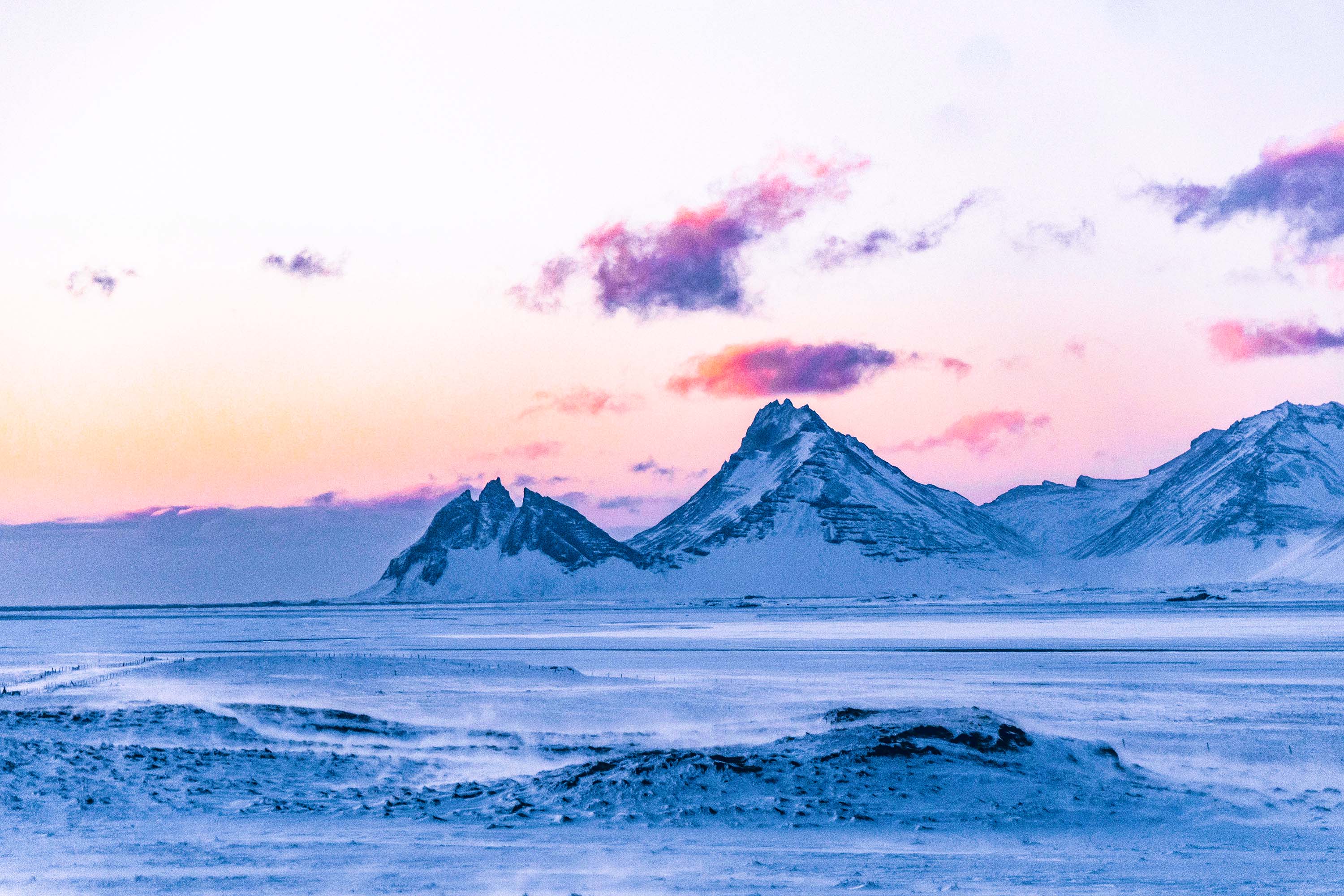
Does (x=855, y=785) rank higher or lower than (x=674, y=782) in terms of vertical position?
lower

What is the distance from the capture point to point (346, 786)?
60.7 ft

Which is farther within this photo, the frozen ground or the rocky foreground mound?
the rocky foreground mound

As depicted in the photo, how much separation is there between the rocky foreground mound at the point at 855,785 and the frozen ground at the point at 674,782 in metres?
0.05

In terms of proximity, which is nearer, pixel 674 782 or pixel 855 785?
pixel 855 785

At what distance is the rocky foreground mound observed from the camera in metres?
15.5

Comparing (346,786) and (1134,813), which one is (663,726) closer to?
(346,786)

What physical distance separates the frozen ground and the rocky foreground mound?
0.17 ft

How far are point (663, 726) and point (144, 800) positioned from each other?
11.1 meters

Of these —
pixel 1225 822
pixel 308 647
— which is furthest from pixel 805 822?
pixel 308 647

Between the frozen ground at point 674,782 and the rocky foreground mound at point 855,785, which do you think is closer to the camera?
the frozen ground at point 674,782

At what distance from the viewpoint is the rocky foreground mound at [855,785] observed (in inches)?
609

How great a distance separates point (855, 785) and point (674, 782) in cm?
231

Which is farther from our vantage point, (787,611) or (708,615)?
(787,611)

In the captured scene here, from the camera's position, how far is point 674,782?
16500 mm
